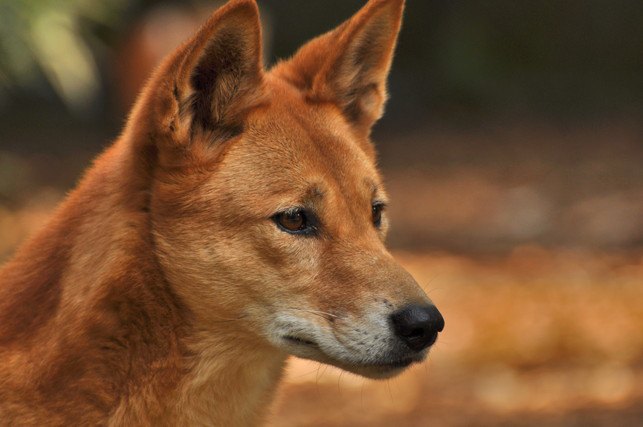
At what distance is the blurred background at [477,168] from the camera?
20.5 ft

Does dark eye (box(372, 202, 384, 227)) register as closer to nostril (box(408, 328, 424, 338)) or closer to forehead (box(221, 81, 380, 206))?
forehead (box(221, 81, 380, 206))

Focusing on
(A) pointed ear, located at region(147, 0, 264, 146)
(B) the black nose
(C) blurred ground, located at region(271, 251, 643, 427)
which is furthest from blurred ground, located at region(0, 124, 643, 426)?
(A) pointed ear, located at region(147, 0, 264, 146)

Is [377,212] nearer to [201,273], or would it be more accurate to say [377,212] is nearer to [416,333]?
[416,333]

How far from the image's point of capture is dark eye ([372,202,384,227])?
3677 millimetres

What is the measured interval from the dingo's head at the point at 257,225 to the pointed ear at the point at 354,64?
0.41m

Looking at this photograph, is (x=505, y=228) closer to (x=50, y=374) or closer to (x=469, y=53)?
(x=469, y=53)

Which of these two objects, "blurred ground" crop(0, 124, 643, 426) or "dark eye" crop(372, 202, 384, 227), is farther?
"blurred ground" crop(0, 124, 643, 426)

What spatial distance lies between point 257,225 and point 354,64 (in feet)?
3.17

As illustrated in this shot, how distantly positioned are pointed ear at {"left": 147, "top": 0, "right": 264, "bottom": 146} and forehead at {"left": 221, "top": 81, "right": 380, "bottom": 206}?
83 millimetres

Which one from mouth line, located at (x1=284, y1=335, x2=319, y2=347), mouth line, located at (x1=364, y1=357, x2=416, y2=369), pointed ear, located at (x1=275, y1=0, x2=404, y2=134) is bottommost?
mouth line, located at (x1=284, y1=335, x2=319, y2=347)

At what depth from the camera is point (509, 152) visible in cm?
1150

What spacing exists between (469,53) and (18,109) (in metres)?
5.43

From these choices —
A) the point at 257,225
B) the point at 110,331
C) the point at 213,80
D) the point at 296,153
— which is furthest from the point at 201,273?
the point at 213,80

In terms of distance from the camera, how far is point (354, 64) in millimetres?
3961
